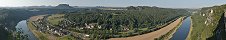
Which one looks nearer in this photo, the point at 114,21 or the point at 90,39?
the point at 90,39

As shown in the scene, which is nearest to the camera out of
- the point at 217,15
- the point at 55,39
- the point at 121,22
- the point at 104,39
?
the point at 217,15

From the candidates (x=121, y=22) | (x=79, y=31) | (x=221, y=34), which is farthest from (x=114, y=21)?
(x=221, y=34)

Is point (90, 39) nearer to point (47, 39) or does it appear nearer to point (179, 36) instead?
point (47, 39)

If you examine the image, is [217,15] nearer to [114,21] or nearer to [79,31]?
[79,31]

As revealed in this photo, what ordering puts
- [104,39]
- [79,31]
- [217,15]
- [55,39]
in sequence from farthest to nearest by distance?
[79,31]
[55,39]
[104,39]
[217,15]

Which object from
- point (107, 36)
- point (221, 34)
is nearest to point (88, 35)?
point (107, 36)

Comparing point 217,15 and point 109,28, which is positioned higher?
point 217,15

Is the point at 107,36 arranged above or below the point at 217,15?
below

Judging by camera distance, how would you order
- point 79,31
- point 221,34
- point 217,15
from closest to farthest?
point 221,34
point 217,15
point 79,31

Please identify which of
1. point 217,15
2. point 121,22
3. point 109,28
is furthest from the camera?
point 121,22
